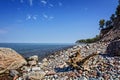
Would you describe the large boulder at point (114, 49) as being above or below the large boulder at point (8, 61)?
above

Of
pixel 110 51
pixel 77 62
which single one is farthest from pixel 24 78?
pixel 110 51

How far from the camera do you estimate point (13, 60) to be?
70.1 ft

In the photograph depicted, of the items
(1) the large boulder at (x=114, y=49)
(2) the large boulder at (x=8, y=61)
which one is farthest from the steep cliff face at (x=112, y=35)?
(2) the large boulder at (x=8, y=61)

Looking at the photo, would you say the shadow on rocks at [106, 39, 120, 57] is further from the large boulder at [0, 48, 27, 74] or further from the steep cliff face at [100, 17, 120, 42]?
the steep cliff face at [100, 17, 120, 42]

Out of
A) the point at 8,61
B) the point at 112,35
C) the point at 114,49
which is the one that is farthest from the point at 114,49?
the point at 112,35

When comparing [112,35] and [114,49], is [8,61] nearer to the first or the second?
[114,49]

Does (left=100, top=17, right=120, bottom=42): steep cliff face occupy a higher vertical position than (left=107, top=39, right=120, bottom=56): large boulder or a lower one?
higher

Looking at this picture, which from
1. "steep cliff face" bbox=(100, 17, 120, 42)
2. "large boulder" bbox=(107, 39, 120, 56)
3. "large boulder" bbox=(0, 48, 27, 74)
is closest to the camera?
"large boulder" bbox=(107, 39, 120, 56)

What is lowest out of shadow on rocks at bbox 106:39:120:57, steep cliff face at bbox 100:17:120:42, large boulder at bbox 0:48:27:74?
large boulder at bbox 0:48:27:74

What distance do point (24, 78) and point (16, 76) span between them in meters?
2.11

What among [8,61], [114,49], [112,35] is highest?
[112,35]

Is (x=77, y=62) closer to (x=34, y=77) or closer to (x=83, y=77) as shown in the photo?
(x=83, y=77)

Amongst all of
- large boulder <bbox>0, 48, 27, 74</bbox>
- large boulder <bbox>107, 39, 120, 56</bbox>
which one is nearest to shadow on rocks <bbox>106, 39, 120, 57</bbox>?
large boulder <bbox>107, 39, 120, 56</bbox>

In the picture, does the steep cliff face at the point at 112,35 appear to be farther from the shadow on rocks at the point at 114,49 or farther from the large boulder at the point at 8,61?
the large boulder at the point at 8,61
